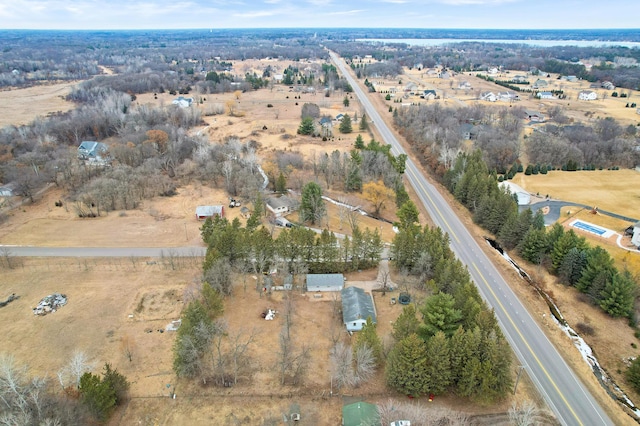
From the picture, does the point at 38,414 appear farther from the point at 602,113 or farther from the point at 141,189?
the point at 602,113

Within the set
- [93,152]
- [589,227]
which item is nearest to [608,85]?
[589,227]

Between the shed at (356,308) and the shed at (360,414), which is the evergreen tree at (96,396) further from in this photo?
the shed at (356,308)

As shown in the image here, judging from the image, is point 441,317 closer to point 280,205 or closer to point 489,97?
point 280,205

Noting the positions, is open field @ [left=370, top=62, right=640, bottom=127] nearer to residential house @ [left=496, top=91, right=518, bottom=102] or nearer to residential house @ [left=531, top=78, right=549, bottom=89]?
residential house @ [left=496, top=91, right=518, bottom=102]

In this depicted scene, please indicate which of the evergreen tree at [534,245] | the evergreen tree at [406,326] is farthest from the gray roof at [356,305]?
the evergreen tree at [534,245]

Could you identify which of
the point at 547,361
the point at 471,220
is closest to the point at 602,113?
the point at 471,220

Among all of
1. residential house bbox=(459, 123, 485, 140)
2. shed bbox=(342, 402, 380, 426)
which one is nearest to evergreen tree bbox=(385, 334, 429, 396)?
shed bbox=(342, 402, 380, 426)
